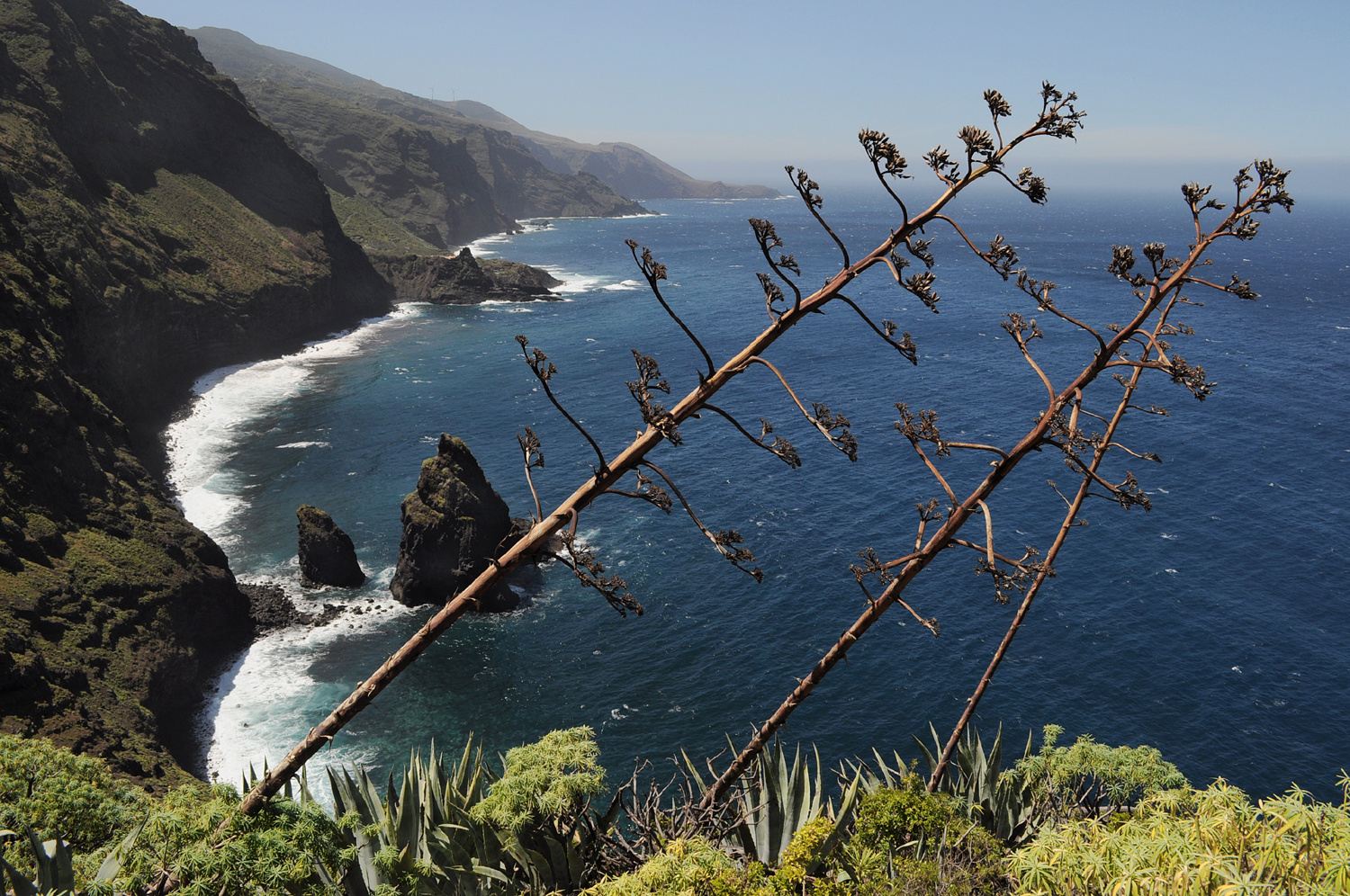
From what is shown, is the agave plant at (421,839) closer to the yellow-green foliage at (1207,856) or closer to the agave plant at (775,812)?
the agave plant at (775,812)

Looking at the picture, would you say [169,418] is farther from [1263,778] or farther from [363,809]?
[1263,778]

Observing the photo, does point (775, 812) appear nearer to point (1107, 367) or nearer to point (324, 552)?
point (1107, 367)

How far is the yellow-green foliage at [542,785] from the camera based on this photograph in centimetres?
1094

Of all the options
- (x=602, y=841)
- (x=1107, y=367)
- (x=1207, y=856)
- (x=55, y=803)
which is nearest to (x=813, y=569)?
(x=602, y=841)

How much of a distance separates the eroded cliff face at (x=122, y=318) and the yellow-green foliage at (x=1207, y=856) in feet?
89.6

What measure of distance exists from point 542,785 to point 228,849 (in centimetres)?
391

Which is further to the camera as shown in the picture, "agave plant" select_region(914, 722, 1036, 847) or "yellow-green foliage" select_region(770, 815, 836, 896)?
"agave plant" select_region(914, 722, 1036, 847)

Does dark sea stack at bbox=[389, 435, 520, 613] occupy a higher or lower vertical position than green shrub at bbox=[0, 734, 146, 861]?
lower

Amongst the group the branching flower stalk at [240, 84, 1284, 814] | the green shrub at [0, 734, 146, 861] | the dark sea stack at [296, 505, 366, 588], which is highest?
the branching flower stalk at [240, 84, 1284, 814]

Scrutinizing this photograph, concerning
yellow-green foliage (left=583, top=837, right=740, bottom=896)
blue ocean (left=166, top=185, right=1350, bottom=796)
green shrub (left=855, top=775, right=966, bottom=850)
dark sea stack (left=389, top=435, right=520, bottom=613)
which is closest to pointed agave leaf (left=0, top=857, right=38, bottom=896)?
yellow-green foliage (left=583, top=837, right=740, bottom=896)

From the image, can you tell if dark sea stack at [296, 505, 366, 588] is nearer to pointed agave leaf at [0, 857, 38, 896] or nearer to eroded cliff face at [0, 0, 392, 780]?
eroded cliff face at [0, 0, 392, 780]

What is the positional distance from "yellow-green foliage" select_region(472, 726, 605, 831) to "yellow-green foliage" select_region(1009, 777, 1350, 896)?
5719mm

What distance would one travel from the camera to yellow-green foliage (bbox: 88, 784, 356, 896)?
8383mm

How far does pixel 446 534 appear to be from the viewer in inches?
1656
